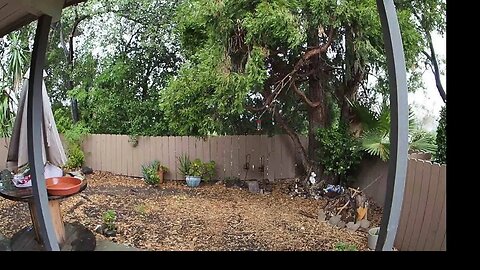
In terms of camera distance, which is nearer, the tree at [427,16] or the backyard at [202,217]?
the backyard at [202,217]

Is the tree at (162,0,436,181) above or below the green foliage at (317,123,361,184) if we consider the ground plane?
above

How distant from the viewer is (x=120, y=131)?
665cm

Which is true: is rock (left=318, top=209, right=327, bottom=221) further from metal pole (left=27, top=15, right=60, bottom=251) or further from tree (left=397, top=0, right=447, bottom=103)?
metal pole (left=27, top=15, right=60, bottom=251)

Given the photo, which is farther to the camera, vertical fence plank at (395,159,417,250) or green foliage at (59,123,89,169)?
green foliage at (59,123,89,169)

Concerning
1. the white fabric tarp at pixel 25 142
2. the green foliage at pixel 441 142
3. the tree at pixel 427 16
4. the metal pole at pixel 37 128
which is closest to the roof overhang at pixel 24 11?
the metal pole at pixel 37 128

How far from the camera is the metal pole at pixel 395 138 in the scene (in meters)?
1.40

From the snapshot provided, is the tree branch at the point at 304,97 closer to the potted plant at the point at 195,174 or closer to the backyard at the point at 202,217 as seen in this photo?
the backyard at the point at 202,217

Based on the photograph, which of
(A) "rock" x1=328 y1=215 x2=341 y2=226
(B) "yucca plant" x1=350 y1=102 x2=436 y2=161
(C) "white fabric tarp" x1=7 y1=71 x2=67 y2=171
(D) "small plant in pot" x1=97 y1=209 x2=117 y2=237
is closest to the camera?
(C) "white fabric tarp" x1=7 y1=71 x2=67 y2=171

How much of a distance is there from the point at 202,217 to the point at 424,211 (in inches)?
103

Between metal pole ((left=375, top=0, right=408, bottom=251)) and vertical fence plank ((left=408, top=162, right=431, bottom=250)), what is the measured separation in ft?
0.30

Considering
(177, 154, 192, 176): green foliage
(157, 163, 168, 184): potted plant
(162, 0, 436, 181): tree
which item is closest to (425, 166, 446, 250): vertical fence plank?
(162, 0, 436, 181): tree

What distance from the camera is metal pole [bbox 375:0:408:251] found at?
1.40 m

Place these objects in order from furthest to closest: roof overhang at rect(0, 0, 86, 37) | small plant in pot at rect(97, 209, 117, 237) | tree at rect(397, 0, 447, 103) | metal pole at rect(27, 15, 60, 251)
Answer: tree at rect(397, 0, 447, 103) < small plant in pot at rect(97, 209, 117, 237) < roof overhang at rect(0, 0, 86, 37) < metal pole at rect(27, 15, 60, 251)

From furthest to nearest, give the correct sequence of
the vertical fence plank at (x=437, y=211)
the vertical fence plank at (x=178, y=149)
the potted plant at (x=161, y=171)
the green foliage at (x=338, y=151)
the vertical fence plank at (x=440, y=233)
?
the vertical fence plank at (x=178, y=149), the potted plant at (x=161, y=171), the green foliage at (x=338, y=151), the vertical fence plank at (x=437, y=211), the vertical fence plank at (x=440, y=233)
